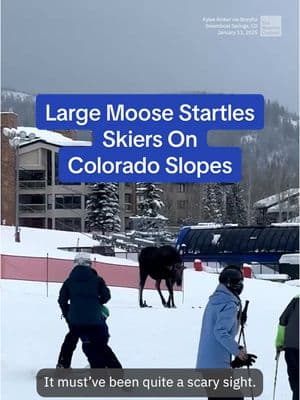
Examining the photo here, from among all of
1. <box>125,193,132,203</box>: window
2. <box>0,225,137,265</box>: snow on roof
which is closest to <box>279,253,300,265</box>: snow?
<box>0,225,137,265</box>: snow on roof

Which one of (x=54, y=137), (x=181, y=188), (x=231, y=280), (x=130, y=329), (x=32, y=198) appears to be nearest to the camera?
(x=231, y=280)

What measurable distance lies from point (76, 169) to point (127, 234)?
5.69ft

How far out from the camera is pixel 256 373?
23.0 ft

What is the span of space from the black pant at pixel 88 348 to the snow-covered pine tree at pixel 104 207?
3.40 feet

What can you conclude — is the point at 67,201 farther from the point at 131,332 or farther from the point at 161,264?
the point at 131,332

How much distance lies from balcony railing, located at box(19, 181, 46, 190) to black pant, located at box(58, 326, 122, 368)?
146 centimetres

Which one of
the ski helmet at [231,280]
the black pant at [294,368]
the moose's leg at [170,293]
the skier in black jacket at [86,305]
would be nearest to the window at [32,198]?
the skier in black jacket at [86,305]

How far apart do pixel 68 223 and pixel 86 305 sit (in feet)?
4.05

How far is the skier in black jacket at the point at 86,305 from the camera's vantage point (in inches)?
316

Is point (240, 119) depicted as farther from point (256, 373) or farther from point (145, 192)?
point (256, 373)

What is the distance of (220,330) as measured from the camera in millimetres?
6016

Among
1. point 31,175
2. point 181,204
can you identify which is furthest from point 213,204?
point 31,175

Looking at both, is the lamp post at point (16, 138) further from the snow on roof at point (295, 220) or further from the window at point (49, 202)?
the snow on roof at point (295, 220)

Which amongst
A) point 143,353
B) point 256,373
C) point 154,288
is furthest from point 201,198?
point 154,288
